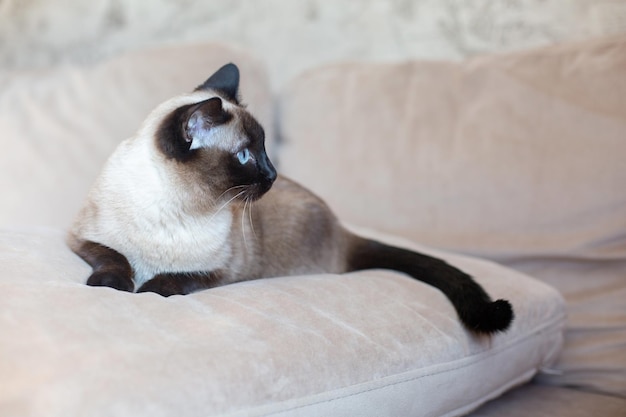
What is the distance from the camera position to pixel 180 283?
1407 millimetres

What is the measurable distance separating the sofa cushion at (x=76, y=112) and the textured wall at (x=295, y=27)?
1.62 feet

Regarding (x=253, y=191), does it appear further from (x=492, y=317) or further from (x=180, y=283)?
(x=492, y=317)

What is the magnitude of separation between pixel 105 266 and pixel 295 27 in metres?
1.66

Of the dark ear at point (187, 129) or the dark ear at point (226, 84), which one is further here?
the dark ear at point (226, 84)

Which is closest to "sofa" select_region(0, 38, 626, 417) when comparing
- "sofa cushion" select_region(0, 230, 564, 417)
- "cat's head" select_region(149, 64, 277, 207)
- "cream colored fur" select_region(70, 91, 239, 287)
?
"sofa cushion" select_region(0, 230, 564, 417)

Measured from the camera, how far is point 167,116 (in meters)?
1.44

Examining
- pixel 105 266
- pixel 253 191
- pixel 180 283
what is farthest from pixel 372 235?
pixel 105 266

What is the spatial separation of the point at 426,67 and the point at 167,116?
1.09 meters

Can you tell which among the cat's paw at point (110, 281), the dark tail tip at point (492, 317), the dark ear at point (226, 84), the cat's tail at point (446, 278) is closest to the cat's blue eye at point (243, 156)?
the dark ear at point (226, 84)

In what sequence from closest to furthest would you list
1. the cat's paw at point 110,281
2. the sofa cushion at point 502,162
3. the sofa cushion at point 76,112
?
the cat's paw at point 110,281 → the sofa cushion at point 502,162 → the sofa cushion at point 76,112

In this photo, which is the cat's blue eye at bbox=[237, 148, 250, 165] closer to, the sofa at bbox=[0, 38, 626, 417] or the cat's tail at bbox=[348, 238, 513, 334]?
the sofa at bbox=[0, 38, 626, 417]

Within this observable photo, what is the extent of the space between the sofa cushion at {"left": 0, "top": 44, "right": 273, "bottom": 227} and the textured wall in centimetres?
49

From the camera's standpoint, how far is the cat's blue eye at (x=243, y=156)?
57.6 inches

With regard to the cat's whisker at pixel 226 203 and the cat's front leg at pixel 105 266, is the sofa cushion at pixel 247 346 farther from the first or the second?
the cat's whisker at pixel 226 203
